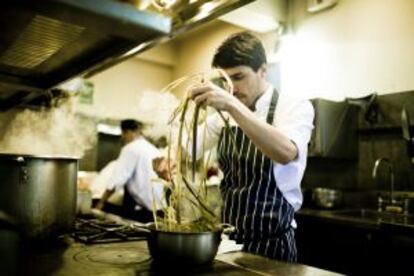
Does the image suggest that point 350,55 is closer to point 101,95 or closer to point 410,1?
point 410,1

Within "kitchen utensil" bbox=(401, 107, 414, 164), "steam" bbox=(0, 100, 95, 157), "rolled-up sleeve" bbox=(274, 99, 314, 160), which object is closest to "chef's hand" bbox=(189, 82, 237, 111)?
"rolled-up sleeve" bbox=(274, 99, 314, 160)

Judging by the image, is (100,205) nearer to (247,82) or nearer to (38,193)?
(247,82)

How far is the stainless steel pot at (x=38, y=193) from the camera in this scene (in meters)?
1.34

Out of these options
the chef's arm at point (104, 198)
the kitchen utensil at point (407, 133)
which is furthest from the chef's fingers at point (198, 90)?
the chef's arm at point (104, 198)

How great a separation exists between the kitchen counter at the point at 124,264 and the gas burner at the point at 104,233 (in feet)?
0.46

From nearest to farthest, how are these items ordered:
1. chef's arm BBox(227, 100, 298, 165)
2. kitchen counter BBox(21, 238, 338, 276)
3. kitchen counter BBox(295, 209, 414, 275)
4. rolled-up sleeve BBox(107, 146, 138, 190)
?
1. kitchen counter BBox(21, 238, 338, 276)
2. chef's arm BBox(227, 100, 298, 165)
3. kitchen counter BBox(295, 209, 414, 275)
4. rolled-up sleeve BBox(107, 146, 138, 190)

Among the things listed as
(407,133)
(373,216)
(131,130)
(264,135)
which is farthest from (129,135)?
(264,135)

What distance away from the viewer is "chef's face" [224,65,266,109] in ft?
6.28

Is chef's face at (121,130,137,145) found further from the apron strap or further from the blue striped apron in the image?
the apron strap

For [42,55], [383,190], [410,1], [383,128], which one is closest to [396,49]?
[410,1]

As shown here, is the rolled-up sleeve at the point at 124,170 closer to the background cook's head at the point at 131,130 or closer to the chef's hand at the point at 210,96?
the background cook's head at the point at 131,130

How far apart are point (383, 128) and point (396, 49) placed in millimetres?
696

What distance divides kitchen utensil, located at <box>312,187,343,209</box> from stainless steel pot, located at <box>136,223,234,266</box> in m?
2.53

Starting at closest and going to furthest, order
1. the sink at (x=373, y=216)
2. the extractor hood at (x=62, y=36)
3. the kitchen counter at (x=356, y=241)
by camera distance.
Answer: the extractor hood at (x=62, y=36) → the kitchen counter at (x=356, y=241) → the sink at (x=373, y=216)
